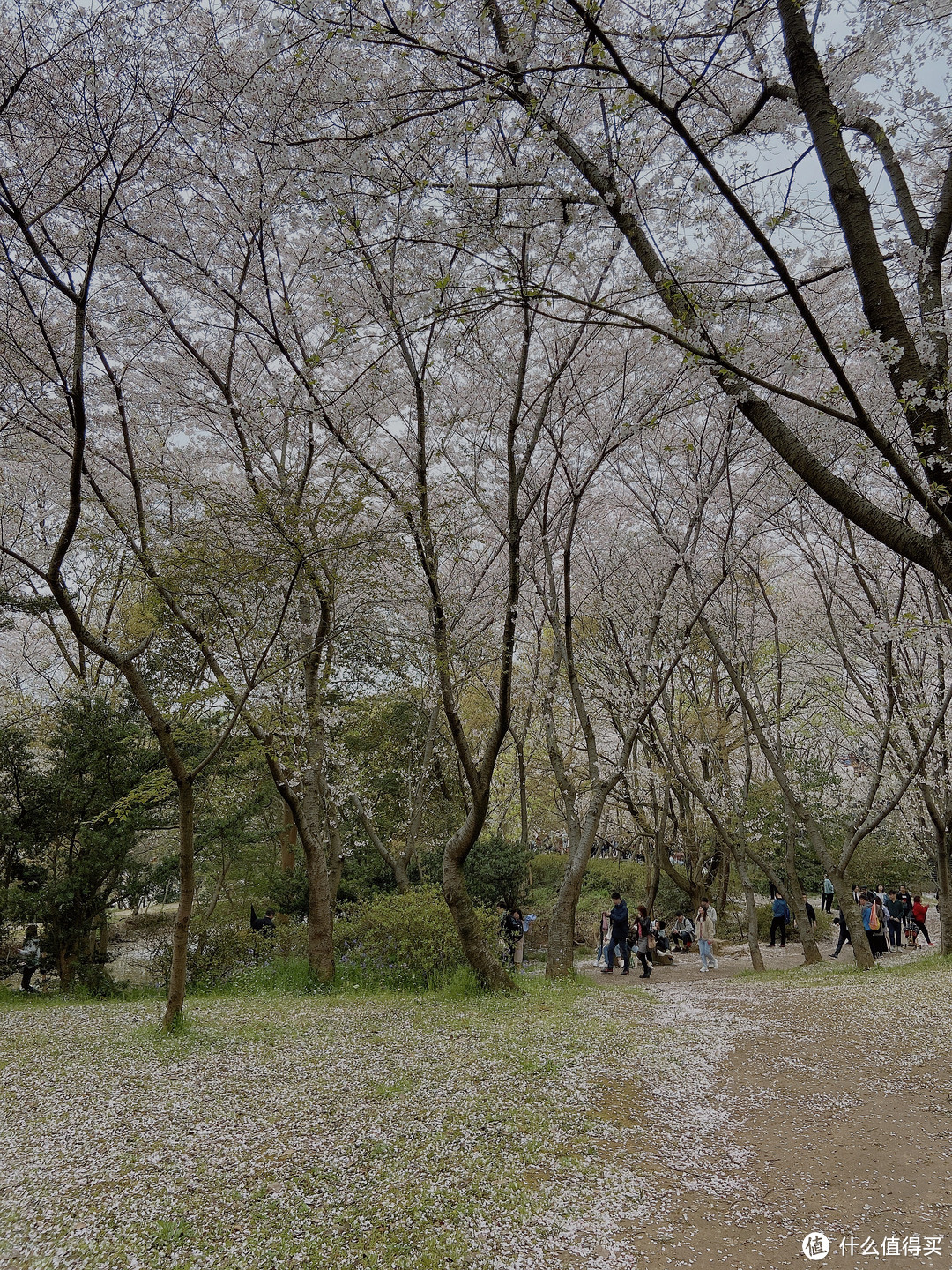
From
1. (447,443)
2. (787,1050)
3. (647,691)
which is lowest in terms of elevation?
(787,1050)

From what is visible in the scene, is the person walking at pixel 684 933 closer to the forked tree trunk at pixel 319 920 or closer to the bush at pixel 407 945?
the bush at pixel 407 945

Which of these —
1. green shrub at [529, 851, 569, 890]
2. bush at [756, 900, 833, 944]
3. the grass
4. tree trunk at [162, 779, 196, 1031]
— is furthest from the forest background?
green shrub at [529, 851, 569, 890]

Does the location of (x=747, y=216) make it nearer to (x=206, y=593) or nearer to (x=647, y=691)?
(x=206, y=593)

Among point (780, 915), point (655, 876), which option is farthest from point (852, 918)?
point (655, 876)

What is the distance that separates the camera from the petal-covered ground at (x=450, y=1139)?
298cm

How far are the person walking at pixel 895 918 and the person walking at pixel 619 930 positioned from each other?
695 cm

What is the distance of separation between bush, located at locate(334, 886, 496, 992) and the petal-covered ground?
270 centimetres

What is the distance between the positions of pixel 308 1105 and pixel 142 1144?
39.3 inches

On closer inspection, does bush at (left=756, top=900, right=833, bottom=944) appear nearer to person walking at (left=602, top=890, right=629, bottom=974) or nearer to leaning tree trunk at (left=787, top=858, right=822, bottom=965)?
leaning tree trunk at (left=787, top=858, right=822, bottom=965)

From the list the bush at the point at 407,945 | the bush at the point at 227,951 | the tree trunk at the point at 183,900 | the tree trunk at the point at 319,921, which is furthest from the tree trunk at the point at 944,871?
the tree trunk at the point at 183,900

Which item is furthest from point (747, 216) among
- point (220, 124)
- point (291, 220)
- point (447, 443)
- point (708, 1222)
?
point (447, 443)

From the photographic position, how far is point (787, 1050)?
594cm

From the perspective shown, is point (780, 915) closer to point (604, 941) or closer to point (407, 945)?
point (604, 941)

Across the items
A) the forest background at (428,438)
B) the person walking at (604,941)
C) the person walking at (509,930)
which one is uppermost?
the forest background at (428,438)
